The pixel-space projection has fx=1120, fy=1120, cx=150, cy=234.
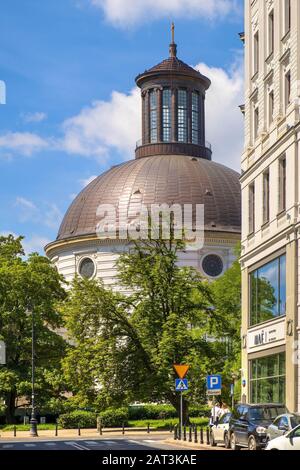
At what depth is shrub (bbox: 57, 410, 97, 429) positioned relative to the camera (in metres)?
75.6

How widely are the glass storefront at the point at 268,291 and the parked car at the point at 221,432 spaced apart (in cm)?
811

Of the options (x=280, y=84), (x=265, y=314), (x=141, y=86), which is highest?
(x=141, y=86)

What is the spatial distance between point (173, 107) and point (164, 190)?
18703mm

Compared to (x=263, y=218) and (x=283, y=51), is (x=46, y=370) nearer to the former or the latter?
(x=263, y=218)

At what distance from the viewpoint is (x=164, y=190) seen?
110938 mm

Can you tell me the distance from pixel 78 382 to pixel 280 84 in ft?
61.7

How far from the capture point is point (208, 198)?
366ft

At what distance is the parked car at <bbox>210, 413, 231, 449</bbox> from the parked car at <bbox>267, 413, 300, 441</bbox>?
5278 mm

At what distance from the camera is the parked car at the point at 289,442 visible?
25641 millimetres

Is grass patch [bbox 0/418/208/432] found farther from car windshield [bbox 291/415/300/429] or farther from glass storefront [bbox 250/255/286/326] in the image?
car windshield [bbox 291/415/300/429]

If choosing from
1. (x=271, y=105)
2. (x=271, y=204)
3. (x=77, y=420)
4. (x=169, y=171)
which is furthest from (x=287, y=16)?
(x=169, y=171)

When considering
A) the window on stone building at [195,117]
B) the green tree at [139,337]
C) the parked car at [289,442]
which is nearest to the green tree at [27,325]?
the green tree at [139,337]

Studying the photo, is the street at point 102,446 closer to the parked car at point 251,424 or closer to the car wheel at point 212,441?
the car wheel at point 212,441

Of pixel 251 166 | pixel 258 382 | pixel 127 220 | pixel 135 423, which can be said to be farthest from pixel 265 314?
pixel 127 220
